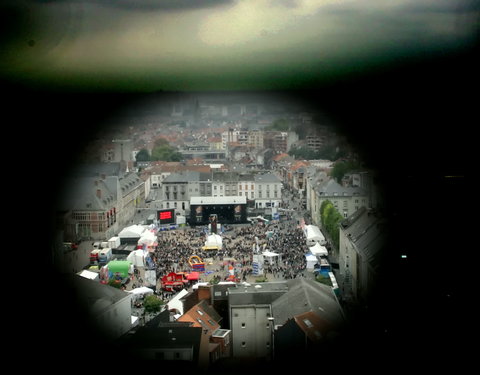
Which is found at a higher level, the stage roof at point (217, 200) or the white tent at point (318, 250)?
the stage roof at point (217, 200)

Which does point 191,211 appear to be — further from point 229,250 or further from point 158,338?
point 158,338

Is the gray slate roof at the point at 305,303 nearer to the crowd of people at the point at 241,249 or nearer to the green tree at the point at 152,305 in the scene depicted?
the green tree at the point at 152,305

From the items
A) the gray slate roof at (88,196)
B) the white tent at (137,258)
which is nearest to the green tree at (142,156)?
the gray slate roof at (88,196)

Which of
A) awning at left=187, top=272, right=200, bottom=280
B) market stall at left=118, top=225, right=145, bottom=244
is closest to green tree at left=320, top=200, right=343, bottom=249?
awning at left=187, top=272, right=200, bottom=280

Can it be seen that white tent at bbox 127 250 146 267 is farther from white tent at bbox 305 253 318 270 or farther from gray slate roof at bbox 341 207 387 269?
gray slate roof at bbox 341 207 387 269

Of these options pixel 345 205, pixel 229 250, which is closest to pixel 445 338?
pixel 229 250
